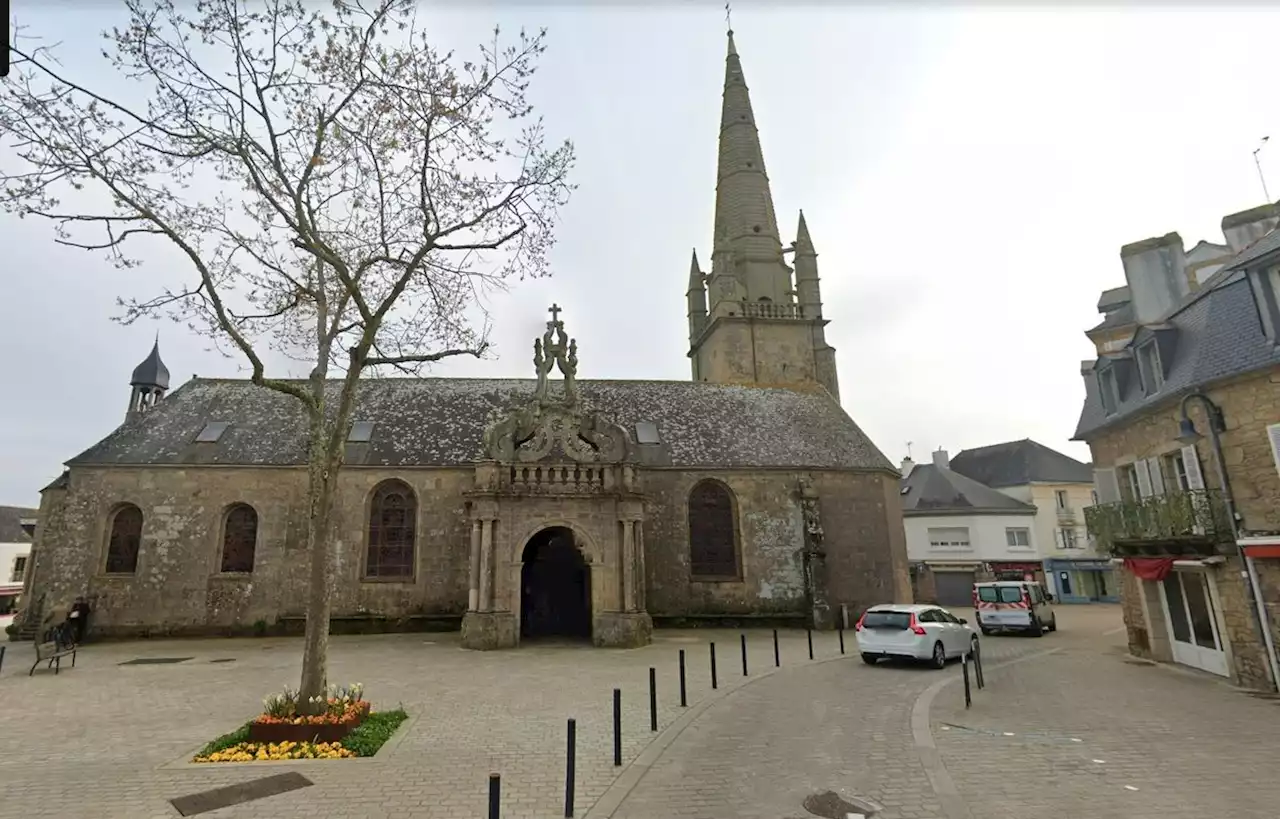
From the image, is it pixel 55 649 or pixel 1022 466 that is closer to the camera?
pixel 55 649

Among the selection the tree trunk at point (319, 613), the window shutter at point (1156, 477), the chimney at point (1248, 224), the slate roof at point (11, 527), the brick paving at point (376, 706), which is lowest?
the brick paving at point (376, 706)

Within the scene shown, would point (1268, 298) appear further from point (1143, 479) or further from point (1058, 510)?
point (1058, 510)

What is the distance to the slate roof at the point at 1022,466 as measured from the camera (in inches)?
1692

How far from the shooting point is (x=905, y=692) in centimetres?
1156

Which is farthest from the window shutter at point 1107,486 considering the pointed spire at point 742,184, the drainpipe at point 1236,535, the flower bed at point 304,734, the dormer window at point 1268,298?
the pointed spire at point 742,184

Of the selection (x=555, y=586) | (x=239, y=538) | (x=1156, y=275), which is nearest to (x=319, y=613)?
(x=555, y=586)

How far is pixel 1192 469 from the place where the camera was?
1245 cm

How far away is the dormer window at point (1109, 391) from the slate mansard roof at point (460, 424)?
868 cm

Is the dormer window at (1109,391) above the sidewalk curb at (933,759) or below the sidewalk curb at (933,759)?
above

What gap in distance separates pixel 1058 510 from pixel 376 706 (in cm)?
4530

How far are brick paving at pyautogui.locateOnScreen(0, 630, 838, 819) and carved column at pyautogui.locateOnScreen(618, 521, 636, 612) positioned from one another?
140 cm

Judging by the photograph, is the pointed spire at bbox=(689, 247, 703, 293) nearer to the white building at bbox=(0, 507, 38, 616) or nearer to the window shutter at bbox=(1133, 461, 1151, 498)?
the window shutter at bbox=(1133, 461, 1151, 498)

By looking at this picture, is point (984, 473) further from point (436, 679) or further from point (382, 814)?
point (382, 814)

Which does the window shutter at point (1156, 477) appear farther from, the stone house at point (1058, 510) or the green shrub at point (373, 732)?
the stone house at point (1058, 510)
